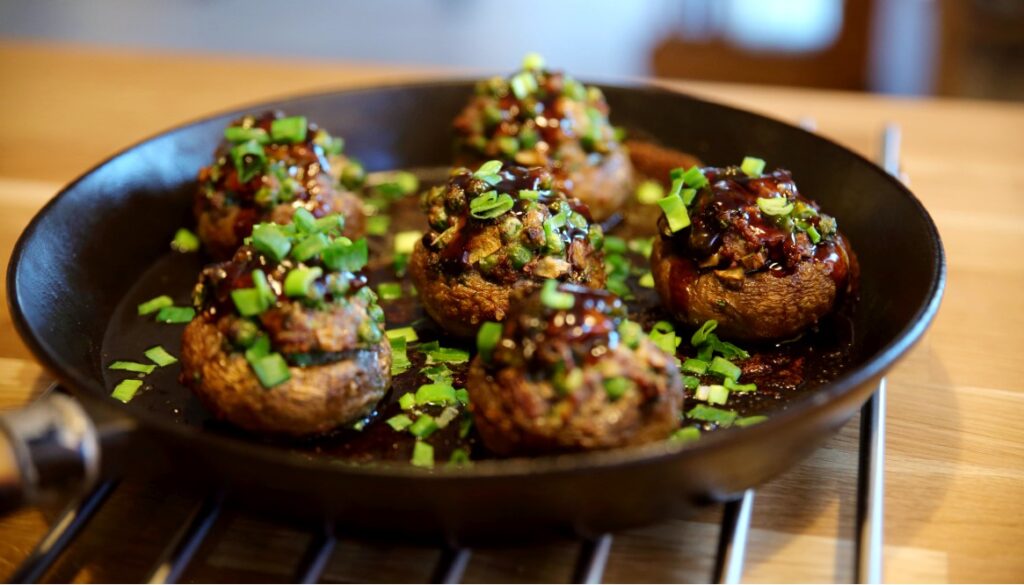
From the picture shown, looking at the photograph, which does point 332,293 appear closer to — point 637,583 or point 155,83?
point 637,583

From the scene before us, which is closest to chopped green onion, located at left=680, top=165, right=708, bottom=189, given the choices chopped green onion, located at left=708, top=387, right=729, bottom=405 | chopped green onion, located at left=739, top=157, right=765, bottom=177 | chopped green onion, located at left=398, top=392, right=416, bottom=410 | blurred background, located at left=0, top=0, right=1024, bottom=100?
chopped green onion, located at left=739, top=157, right=765, bottom=177

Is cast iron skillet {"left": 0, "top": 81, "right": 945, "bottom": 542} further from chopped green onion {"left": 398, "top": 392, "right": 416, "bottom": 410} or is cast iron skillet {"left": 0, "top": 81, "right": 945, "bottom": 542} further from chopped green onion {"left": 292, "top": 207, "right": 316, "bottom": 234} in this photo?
chopped green onion {"left": 292, "top": 207, "right": 316, "bottom": 234}

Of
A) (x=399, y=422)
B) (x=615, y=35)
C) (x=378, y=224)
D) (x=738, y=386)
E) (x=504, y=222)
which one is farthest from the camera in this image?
(x=615, y=35)

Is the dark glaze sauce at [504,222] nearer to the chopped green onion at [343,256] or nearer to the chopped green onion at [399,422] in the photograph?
the chopped green onion at [343,256]

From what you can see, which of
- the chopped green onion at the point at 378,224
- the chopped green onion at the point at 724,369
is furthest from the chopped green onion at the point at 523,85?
the chopped green onion at the point at 724,369

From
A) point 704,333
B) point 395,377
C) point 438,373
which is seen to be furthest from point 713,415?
point 395,377

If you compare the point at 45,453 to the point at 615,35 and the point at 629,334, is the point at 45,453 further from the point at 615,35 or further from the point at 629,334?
the point at 615,35

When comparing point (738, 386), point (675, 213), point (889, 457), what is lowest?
→ point (889, 457)

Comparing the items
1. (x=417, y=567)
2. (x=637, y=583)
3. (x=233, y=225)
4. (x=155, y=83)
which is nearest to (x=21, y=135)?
(x=155, y=83)
